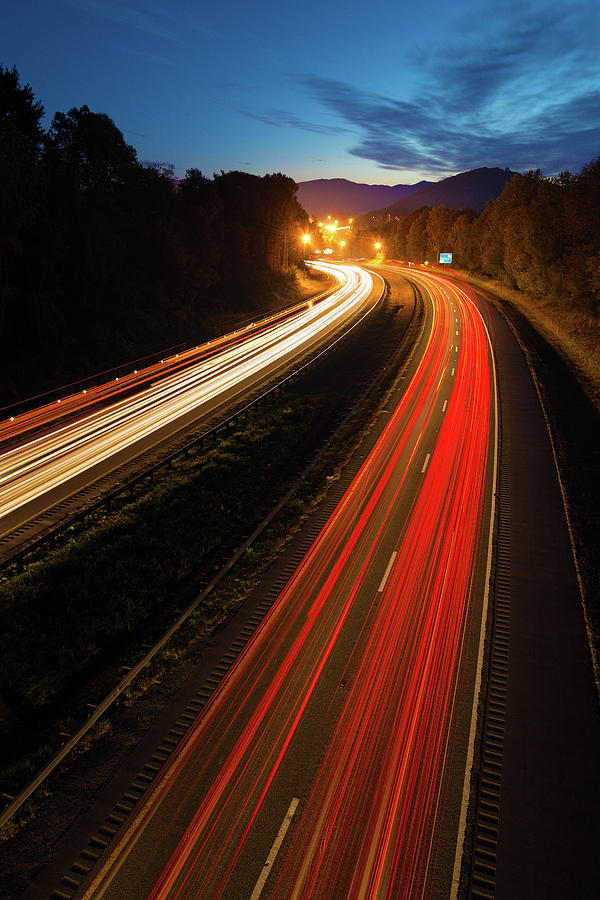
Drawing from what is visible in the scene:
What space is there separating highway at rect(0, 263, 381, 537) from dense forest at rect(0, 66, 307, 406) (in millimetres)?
3513

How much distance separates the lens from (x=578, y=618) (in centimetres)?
1202

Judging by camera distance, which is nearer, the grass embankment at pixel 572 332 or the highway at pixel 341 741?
the highway at pixel 341 741

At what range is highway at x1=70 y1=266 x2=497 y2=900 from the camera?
7.16 meters

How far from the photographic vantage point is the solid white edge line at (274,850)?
691 centimetres

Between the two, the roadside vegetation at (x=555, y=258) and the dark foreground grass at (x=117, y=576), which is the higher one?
the roadside vegetation at (x=555, y=258)

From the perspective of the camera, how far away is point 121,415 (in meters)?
26.2

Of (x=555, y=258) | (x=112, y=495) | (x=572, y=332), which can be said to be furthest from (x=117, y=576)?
(x=555, y=258)

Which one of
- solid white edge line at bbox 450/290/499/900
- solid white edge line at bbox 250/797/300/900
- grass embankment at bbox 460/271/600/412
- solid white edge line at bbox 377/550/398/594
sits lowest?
solid white edge line at bbox 250/797/300/900

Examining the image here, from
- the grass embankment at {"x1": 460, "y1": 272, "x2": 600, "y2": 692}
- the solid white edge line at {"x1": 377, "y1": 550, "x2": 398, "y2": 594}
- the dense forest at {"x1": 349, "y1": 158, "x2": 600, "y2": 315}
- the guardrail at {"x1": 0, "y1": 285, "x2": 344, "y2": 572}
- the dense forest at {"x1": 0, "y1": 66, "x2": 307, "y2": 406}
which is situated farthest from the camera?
the dense forest at {"x1": 349, "y1": 158, "x2": 600, "y2": 315}

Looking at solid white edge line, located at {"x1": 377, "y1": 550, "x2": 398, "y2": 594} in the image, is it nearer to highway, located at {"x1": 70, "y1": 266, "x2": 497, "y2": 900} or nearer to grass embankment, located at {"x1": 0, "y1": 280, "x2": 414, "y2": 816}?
highway, located at {"x1": 70, "y1": 266, "x2": 497, "y2": 900}

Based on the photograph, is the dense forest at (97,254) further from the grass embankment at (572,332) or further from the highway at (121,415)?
the grass embankment at (572,332)

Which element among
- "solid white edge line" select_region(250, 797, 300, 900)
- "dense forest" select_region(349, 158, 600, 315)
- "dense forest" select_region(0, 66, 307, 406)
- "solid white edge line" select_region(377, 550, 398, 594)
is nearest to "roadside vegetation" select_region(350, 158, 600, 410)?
"dense forest" select_region(349, 158, 600, 315)

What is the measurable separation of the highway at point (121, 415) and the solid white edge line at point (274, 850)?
1330cm

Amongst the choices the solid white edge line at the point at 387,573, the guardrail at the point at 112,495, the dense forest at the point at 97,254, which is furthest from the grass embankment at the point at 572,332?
the dense forest at the point at 97,254
